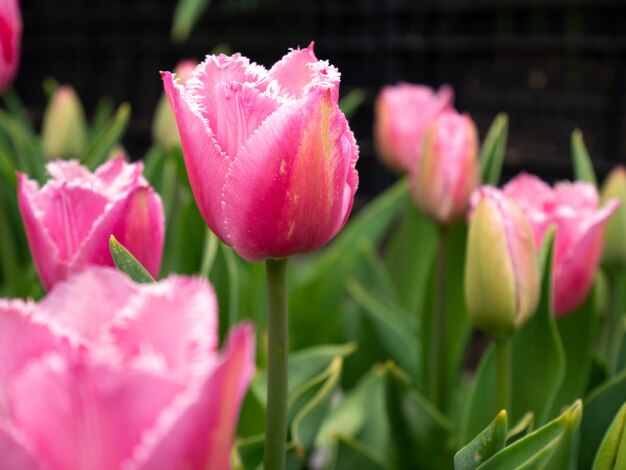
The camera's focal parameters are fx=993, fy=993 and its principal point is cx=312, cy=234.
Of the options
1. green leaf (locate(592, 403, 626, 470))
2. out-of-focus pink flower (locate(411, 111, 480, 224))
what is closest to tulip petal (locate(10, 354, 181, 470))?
green leaf (locate(592, 403, 626, 470))

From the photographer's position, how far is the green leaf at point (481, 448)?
426 mm

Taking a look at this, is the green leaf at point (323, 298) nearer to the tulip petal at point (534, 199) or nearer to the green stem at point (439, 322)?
the green stem at point (439, 322)

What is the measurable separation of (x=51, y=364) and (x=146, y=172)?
60cm

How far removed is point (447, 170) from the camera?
2.38ft

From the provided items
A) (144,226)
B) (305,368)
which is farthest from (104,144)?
(144,226)

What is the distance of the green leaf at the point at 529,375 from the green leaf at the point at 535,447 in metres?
0.19

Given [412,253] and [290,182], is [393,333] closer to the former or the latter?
[412,253]

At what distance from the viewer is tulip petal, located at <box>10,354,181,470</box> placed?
0.22m

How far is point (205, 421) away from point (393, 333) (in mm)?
632

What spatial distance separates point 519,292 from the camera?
52 centimetres

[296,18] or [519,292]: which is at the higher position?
[519,292]

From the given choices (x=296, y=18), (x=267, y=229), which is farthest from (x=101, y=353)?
(x=296, y=18)

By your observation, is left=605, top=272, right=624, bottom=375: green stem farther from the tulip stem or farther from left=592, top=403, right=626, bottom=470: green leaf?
the tulip stem

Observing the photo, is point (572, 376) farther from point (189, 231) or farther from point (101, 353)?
point (101, 353)
